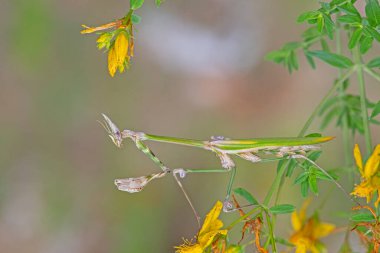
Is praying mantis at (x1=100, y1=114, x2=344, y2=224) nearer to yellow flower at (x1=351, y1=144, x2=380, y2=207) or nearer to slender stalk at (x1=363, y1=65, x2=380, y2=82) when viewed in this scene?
yellow flower at (x1=351, y1=144, x2=380, y2=207)

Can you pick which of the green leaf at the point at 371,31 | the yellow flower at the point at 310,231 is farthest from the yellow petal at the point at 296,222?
the green leaf at the point at 371,31

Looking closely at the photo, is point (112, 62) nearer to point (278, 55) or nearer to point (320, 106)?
point (320, 106)

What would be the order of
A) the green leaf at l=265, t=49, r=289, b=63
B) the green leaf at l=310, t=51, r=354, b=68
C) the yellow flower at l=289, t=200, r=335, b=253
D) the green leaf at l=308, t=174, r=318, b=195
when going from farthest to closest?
the green leaf at l=265, t=49, r=289, b=63 < the yellow flower at l=289, t=200, r=335, b=253 < the green leaf at l=310, t=51, r=354, b=68 < the green leaf at l=308, t=174, r=318, b=195

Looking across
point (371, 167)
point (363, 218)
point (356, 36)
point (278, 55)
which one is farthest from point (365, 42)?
point (278, 55)

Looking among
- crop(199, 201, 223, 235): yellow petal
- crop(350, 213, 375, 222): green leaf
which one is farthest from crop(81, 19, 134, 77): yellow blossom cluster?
crop(350, 213, 375, 222): green leaf

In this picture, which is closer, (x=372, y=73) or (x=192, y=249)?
(x=192, y=249)

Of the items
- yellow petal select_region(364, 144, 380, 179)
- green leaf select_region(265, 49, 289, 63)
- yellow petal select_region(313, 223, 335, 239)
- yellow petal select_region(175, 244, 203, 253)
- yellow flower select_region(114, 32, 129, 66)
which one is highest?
yellow flower select_region(114, 32, 129, 66)
